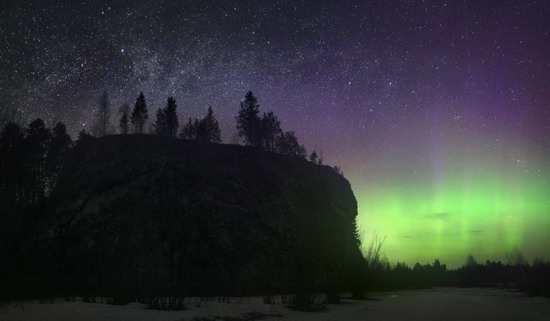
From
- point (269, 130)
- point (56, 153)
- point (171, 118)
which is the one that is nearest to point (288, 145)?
point (269, 130)

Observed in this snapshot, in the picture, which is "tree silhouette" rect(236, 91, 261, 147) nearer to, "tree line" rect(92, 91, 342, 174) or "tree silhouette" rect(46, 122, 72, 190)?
"tree line" rect(92, 91, 342, 174)

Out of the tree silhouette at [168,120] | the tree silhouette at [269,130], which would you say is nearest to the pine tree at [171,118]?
the tree silhouette at [168,120]

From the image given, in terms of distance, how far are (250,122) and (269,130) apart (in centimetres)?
679

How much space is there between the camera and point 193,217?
44.9 m

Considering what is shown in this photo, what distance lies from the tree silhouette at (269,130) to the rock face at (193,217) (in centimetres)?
2503

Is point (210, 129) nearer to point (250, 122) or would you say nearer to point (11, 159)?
point (250, 122)

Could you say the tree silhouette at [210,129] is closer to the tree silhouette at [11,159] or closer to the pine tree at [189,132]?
the pine tree at [189,132]

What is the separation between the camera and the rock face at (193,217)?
39094 mm

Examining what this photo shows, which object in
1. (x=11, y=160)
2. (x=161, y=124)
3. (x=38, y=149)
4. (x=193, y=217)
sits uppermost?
(x=161, y=124)

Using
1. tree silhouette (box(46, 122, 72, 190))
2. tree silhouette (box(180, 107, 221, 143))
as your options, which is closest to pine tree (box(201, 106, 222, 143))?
tree silhouette (box(180, 107, 221, 143))

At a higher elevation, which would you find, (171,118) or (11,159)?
(171,118)

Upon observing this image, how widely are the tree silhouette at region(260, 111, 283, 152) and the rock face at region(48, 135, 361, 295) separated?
82.1 feet

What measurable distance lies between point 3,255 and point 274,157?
5021 centimetres

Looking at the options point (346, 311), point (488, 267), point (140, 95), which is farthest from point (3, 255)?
point (488, 267)
